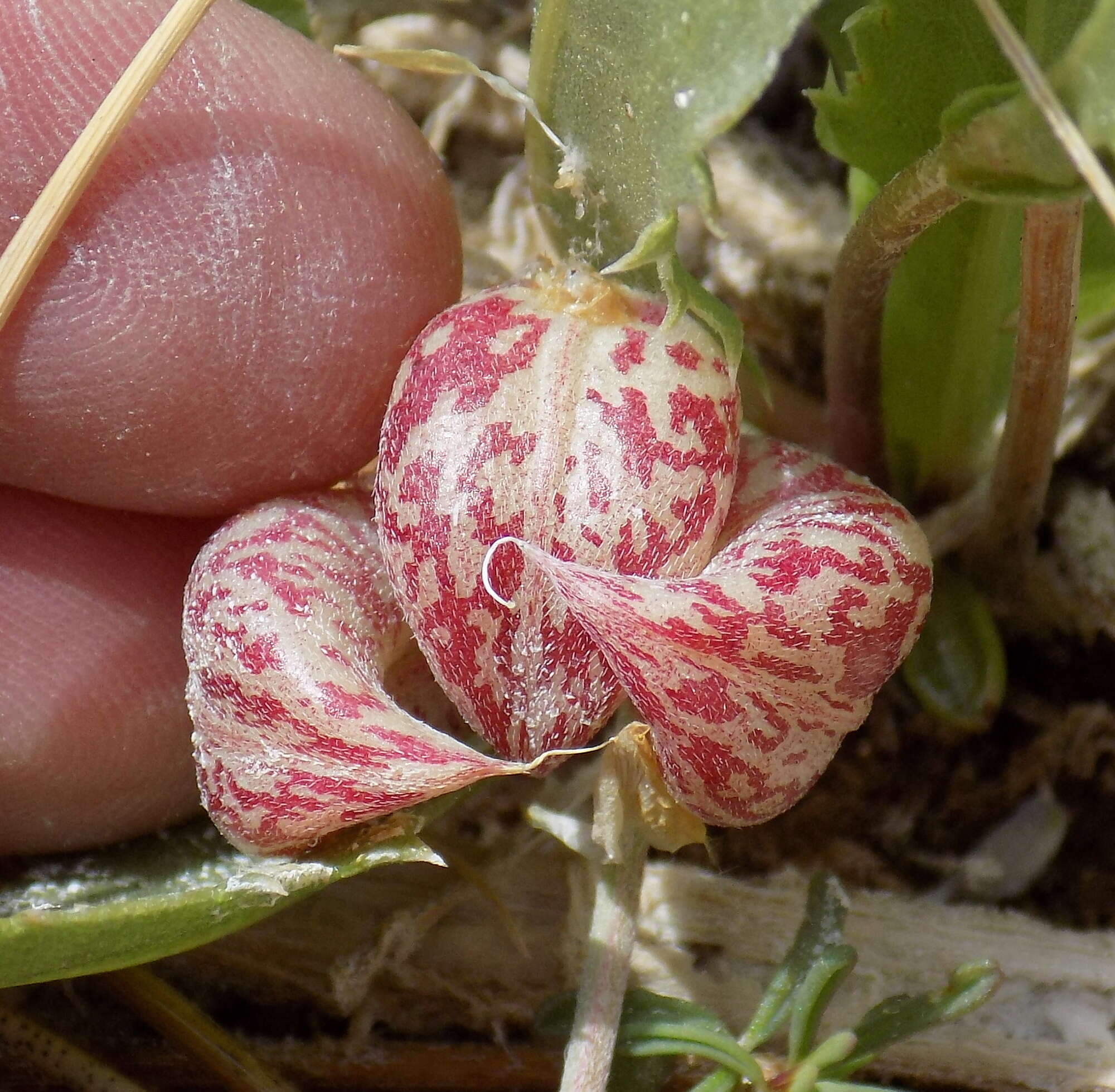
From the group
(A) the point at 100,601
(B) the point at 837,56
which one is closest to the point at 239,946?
(A) the point at 100,601

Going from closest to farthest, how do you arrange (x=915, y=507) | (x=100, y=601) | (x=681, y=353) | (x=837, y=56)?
(x=681, y=353) < (x=100, y=601) < (x=837, y=56) < (x=915, y=507)

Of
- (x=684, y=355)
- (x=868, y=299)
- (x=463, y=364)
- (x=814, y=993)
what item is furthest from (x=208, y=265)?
(x=814, y=993)

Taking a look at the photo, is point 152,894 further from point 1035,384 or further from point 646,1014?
point 1035,384

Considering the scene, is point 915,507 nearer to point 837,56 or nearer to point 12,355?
point 837,56

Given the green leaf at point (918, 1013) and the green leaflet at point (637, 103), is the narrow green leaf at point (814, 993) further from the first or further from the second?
the green leaflet at point (637, 103)

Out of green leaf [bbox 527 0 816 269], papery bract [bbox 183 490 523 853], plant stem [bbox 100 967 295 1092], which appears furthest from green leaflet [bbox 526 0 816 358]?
plant stem [bbox 100 967 295 1092]
